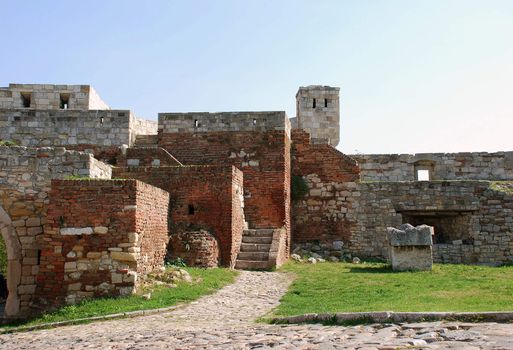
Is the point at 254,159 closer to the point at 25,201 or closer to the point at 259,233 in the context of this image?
the point at 259,233

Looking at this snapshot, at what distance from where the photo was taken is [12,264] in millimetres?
13445

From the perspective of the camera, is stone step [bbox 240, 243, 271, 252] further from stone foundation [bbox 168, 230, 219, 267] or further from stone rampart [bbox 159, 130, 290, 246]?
stone foundation [bbox 168, 230, 219, 267]

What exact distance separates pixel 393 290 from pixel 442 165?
42.4 feet

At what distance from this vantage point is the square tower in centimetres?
2741

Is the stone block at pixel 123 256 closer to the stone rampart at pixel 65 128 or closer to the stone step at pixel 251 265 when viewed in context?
the stone step at pixel 251 265

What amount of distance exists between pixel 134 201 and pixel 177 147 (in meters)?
7.68

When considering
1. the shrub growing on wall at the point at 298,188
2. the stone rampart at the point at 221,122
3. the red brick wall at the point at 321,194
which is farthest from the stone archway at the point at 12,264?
the shrub growing on wall at the point at 298,188

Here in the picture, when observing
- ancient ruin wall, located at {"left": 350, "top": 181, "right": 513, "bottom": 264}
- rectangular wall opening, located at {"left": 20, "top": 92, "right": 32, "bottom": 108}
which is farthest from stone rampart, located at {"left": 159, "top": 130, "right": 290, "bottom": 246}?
rectangular wall opening, located at {"left": 20, "top": 92, "right": 32, "bottom": 108}

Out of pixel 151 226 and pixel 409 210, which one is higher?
pixel 409 210

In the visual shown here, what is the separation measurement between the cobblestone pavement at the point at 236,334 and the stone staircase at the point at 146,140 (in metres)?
9.41

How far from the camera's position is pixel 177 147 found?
20594 mm

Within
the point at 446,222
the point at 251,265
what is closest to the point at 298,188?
the point at 251,265

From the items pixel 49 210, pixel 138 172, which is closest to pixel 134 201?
pixel 49 210

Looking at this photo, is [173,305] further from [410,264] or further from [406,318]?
[410,264]
